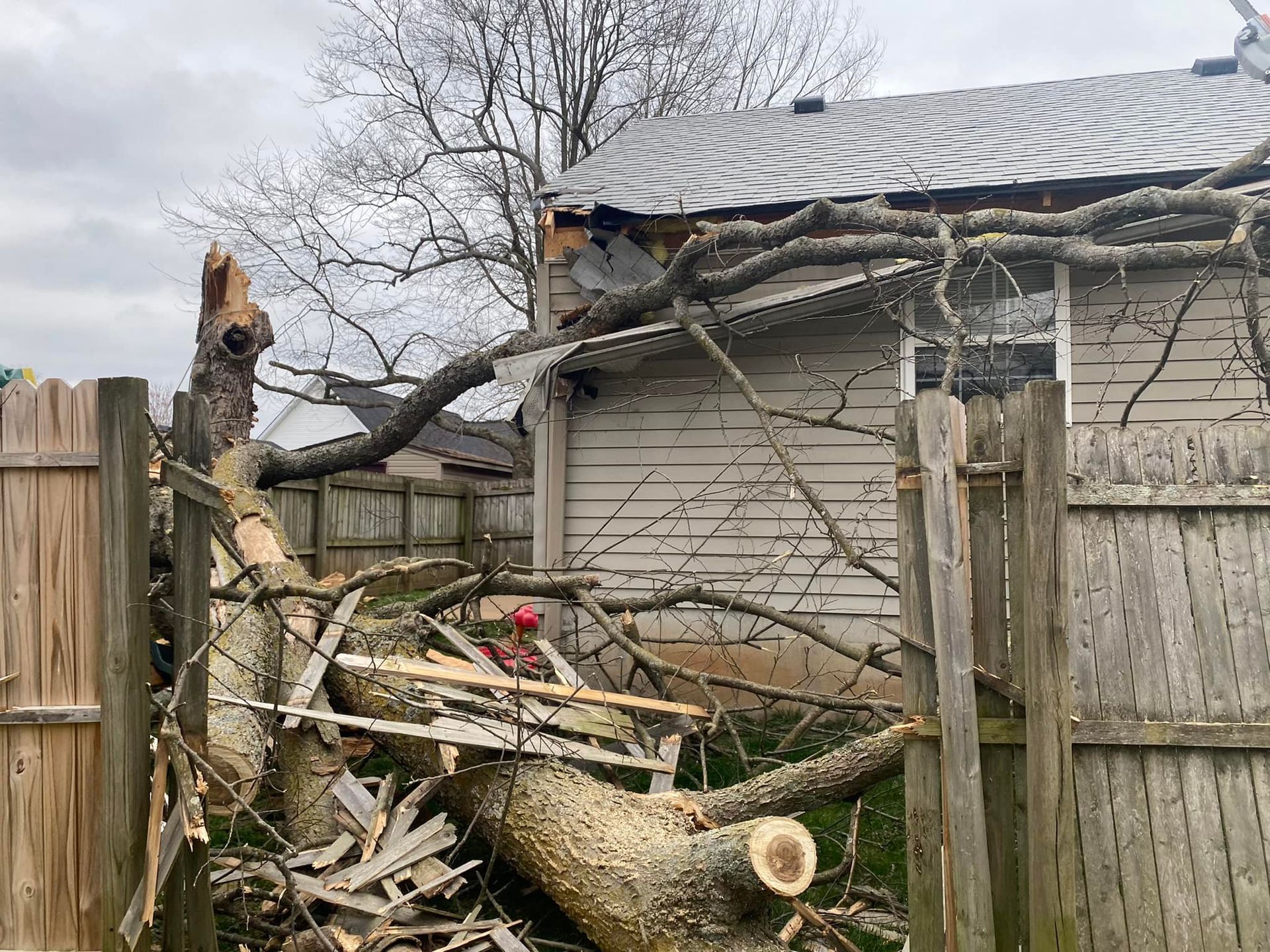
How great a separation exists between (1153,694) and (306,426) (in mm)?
31764

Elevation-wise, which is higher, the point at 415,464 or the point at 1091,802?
the point at 415,464

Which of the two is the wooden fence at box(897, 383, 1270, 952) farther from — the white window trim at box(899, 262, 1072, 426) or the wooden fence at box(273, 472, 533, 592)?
the wooden fence at box(273, 472, 533, 592)

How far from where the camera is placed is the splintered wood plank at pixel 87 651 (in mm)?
2768

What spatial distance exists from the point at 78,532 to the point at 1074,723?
3213 millimetres

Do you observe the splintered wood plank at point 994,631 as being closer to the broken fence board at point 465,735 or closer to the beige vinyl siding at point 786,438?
the broken fence board at point 465,735

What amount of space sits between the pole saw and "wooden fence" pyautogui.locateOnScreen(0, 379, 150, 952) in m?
8.13

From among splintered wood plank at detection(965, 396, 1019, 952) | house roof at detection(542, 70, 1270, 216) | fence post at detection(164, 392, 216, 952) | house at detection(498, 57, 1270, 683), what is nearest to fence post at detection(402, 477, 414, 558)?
house roof at detection(542, 70, 1270, 216)

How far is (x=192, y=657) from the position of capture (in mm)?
2775

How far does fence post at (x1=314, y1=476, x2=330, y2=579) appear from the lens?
40.5 ft

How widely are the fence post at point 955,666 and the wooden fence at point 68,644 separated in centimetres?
251

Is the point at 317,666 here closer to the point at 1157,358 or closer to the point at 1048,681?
the point at 1048,681

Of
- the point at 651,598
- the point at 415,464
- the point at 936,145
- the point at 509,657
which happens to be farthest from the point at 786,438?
the point at 415,464

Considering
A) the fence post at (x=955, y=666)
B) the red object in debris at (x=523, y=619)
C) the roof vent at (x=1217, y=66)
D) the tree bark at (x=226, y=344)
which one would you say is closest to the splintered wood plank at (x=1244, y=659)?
the fence post at (x=955, y=666)

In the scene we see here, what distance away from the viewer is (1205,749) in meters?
2.73
